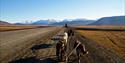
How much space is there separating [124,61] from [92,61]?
2.69 metres

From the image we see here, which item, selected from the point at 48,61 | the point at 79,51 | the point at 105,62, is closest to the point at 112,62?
the point at 105,62

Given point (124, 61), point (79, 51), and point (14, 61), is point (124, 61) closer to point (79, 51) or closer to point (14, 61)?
point (79, 51)

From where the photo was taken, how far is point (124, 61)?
50.9ft

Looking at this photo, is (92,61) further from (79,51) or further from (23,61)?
(23,61)

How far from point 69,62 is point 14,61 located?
4321 mm

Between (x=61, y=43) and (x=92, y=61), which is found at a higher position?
(x=61, y=43)

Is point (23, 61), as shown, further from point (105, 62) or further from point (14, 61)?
point (105, 62)

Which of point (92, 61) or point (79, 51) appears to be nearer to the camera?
point (79, 51)

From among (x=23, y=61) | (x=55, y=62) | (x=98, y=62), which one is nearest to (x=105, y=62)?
(x=98, y=62)

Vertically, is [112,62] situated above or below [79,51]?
below

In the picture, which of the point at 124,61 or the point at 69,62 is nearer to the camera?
the point at 69,62

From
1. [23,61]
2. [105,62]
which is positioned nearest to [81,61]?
[105,62]

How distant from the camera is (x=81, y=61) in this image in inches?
591

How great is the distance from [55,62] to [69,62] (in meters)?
1.07
